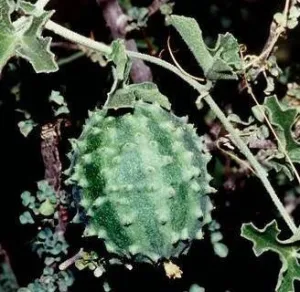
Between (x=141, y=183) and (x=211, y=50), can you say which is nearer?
A: (x=141, y=183)

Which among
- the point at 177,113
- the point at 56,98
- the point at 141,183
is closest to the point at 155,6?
the point at 177,113

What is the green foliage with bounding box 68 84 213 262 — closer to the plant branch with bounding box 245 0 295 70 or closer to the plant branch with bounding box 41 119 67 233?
the plant branch with bounding box 41 119 67 233

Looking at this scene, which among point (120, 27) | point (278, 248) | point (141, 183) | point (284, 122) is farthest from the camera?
point (120, 27)

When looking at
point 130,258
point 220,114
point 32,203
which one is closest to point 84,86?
point 32,203

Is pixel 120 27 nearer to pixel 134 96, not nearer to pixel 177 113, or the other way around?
pixel 177 113

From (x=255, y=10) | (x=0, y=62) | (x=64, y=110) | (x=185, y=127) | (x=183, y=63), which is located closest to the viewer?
(x=0, y=62)

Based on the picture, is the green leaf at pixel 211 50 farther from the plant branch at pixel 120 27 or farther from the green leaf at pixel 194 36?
the plant branch at pixel 120 27

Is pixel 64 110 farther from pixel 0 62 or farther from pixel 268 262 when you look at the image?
pixel 268 262
